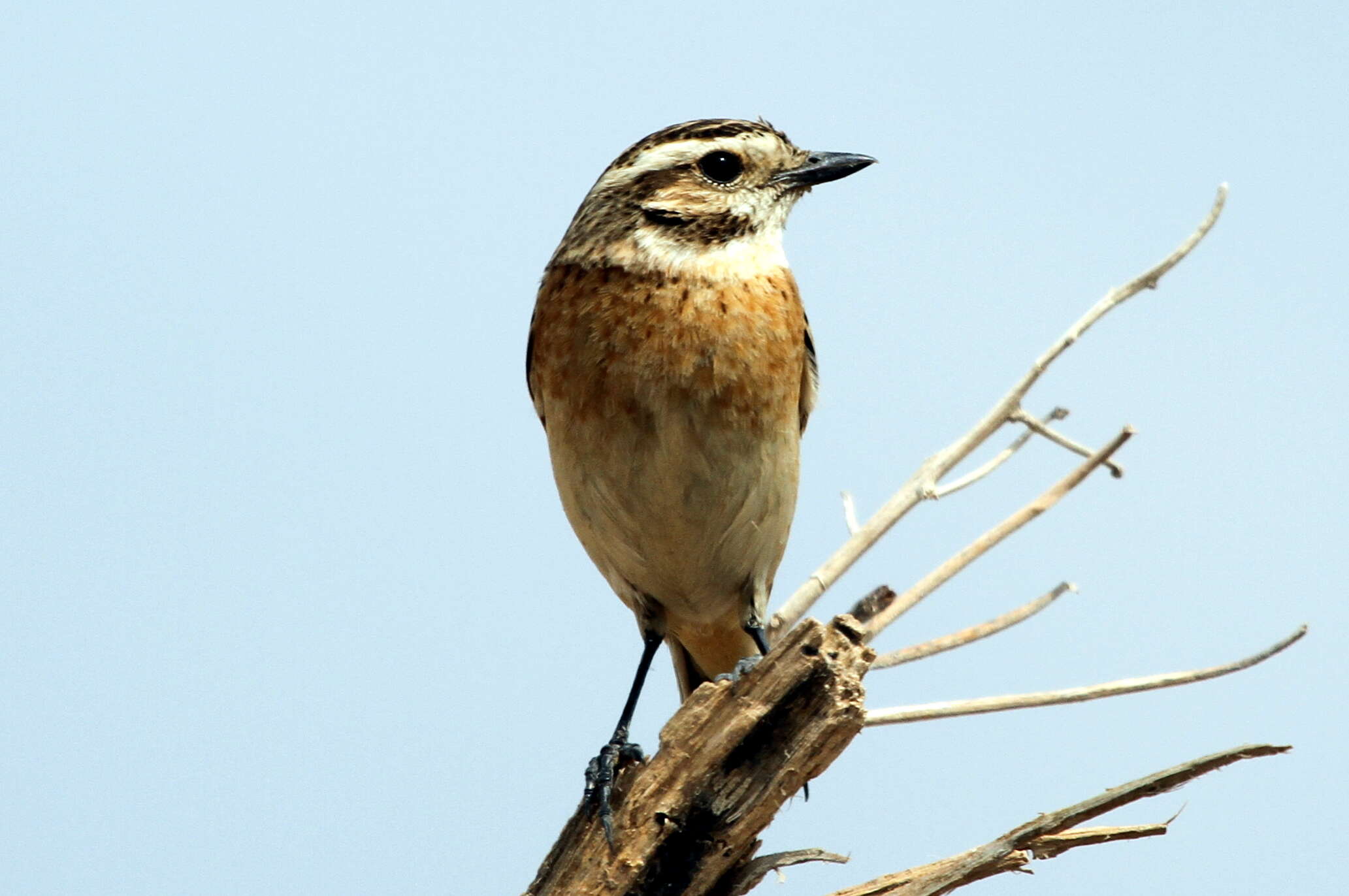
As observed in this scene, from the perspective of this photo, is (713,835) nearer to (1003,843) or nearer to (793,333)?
(1003,843)

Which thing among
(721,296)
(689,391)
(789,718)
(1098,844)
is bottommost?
(1098,844)

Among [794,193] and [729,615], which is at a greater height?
[794,193]

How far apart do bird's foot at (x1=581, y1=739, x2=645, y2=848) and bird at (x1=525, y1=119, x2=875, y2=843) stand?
1cm

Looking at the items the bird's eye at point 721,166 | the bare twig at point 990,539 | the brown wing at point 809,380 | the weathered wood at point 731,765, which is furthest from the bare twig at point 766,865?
the bird's eye at point 721,166

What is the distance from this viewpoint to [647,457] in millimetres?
5055

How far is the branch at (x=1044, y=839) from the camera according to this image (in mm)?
3951

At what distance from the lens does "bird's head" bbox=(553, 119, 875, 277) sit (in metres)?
5.30

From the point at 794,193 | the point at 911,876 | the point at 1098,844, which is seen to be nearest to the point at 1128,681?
the point at 1098,844

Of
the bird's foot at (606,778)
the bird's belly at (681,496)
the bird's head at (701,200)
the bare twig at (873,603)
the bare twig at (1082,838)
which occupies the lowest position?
the bare twig at (1082,838)

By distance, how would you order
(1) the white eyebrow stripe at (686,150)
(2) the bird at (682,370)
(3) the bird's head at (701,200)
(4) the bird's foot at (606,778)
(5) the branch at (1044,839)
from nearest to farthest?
1. (5) the branch at (1044,839)
2. (4) the bird's foot at (606,778)
3. (2) the bird at (682,370)
4. (3) the bird's head at (701,200)
5. (1) the white eyebrow stripe at (686,150)

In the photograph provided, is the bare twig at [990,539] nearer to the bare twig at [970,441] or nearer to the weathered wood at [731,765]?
the bare twig at [970,441]

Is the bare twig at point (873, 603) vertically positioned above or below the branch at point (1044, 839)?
above

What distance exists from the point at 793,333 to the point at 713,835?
1.90 meters

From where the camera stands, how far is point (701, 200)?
17.7ft
